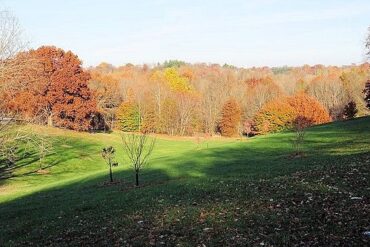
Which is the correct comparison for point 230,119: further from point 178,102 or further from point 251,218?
point 251,218

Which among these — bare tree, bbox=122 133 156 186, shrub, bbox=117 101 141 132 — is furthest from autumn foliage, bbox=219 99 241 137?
bare tree, bbox=122 133 156 186

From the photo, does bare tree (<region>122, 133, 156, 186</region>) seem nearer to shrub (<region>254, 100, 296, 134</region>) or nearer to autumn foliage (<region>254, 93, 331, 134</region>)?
shrub (<region>254, 100, 296, 134</region>)

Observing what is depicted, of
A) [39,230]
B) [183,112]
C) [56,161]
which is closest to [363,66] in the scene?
[183,112]

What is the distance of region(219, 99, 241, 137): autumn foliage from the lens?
350 feet

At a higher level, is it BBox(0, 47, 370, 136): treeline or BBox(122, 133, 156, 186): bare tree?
BBox(0, 47, 370, 136): treeline

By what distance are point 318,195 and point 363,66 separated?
146021 millimetres

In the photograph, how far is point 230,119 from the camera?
10731 cm

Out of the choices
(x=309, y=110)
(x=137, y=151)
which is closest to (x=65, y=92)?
(x=309, y=110)

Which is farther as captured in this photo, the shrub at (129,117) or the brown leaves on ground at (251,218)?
the shrub at (129,117)

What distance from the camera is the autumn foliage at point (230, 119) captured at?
350 ft

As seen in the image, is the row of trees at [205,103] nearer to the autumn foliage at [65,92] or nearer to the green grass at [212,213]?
the autumn foliage at [65,92]

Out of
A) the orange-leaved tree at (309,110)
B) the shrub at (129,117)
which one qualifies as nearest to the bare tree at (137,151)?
the shrub at (129,117)

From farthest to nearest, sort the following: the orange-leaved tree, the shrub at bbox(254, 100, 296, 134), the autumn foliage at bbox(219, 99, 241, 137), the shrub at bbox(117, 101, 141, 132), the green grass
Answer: the autumn foliage at bbox(219, 99, 241, 137) < the shrub at bbox(117, 101, 141, 132) < the shrub at bbox(254, 100, 296, 134) < the orange-leaved tree < the green grass

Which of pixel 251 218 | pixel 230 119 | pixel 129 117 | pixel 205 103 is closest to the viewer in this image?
pixel 251 218
